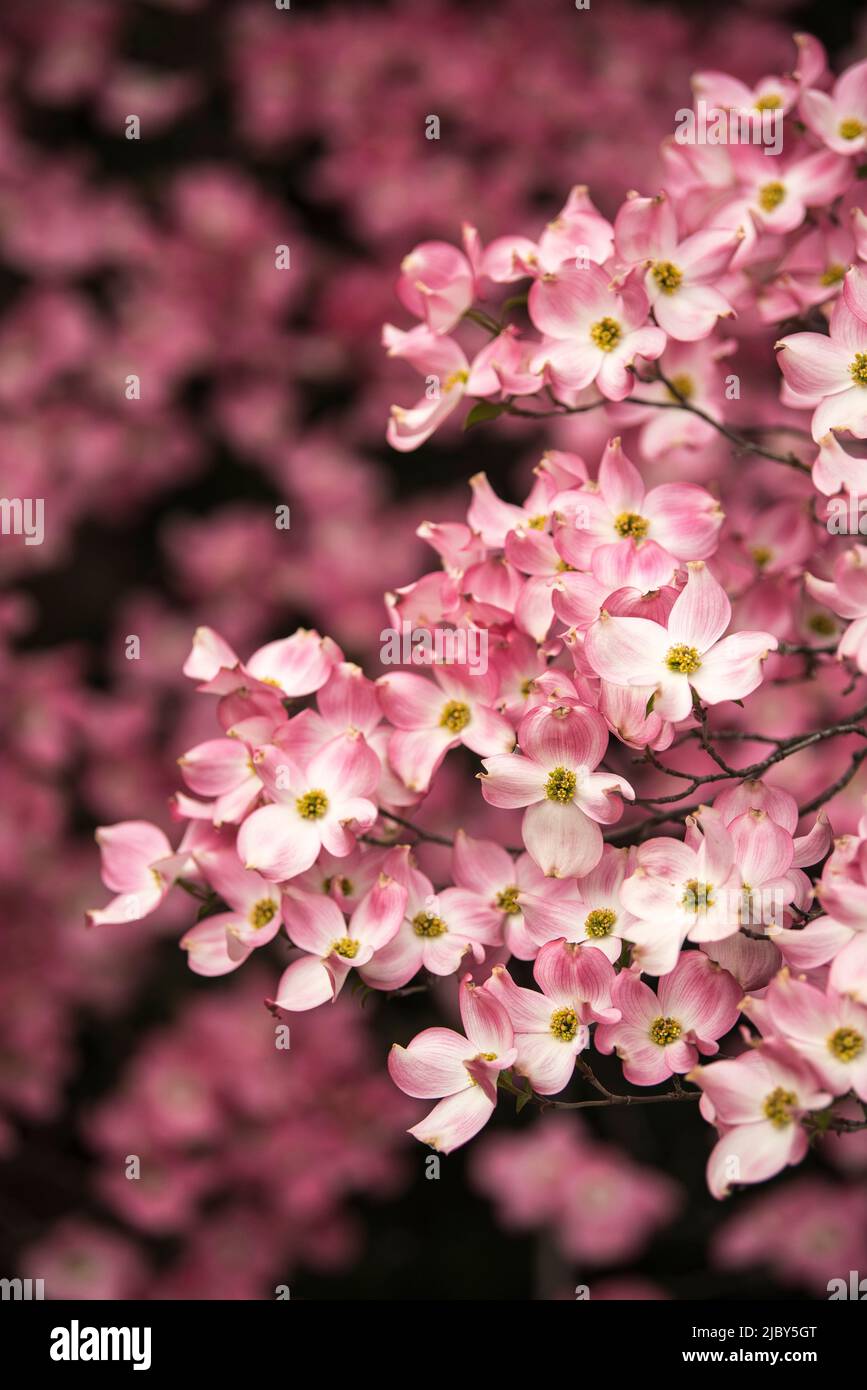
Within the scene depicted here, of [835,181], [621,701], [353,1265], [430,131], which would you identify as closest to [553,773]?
[621,701]

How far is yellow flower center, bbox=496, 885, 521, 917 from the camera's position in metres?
0.75

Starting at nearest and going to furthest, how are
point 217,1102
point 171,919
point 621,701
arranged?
point 621,701 < point 217,1102 < point 171,919

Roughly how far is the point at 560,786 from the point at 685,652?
0.10m

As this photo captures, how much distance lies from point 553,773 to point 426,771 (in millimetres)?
98

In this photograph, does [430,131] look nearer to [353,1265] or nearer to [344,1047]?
[344,1047]

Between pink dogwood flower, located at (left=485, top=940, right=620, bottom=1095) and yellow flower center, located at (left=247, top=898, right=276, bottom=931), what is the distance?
150 mm

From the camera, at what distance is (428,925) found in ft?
2.44

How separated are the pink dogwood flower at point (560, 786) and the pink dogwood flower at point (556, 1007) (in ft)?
0.16

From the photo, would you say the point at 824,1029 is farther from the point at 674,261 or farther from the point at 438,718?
the point at 674,261

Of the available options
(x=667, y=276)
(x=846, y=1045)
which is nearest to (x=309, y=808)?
(x=846, y=1045)

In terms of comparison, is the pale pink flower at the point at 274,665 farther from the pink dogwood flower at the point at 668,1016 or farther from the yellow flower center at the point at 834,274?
the yellow flower center at the point at 834,274

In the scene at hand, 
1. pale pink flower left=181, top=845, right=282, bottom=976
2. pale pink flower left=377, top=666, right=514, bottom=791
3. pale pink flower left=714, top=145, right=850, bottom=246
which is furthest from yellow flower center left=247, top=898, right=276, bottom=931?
pale pink flower left=714, top=145, right=850, bottom=246

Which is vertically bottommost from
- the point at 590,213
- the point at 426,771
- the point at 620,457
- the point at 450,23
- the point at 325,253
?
the point at 426,771
